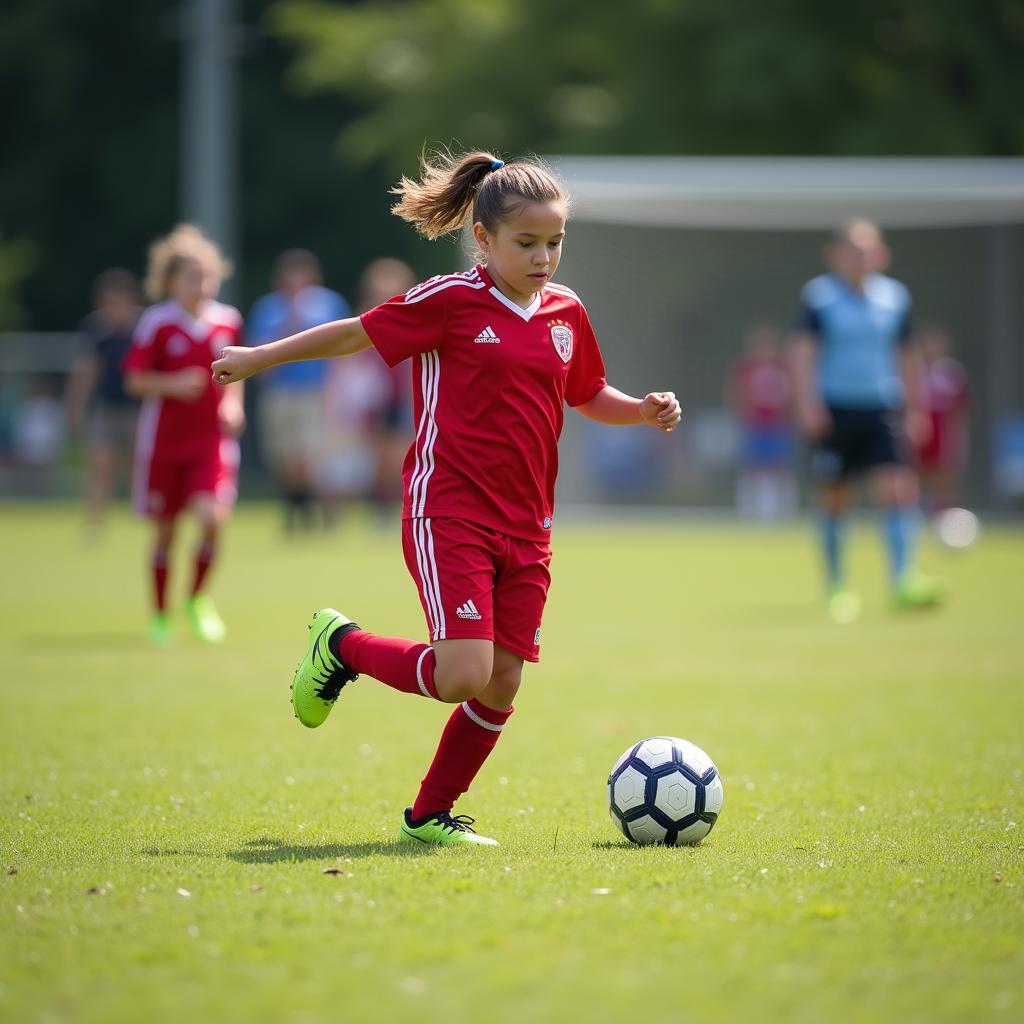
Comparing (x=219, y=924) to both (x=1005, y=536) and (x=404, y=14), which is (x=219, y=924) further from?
(x=404, y=14)

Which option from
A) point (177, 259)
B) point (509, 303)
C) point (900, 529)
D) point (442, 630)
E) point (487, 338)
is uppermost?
point (177, 259)

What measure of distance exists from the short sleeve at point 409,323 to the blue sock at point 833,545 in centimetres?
725

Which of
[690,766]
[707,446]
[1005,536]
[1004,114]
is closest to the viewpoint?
[690,766]

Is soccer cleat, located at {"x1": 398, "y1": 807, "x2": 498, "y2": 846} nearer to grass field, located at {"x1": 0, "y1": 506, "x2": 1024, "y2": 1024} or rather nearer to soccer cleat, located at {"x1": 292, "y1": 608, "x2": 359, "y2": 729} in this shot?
grass field, located at {"x1": 0, "y1": 506, "x2": 1024, "y2": 1024}

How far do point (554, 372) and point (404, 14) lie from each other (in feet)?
94.3

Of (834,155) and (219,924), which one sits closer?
(219,924)

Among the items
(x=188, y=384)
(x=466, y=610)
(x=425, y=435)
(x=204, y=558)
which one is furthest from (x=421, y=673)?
(x=204, y=558)

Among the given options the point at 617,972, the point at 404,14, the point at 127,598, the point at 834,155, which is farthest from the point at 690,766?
the point at 404,14

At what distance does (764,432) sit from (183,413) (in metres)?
12.9

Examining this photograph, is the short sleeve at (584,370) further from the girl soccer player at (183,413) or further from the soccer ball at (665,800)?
the girl soccer player at (183,413)

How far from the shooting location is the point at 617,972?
11.7 ft

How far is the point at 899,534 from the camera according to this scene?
11336mm

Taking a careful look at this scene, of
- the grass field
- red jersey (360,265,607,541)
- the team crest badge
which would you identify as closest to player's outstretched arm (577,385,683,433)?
the team crest badge

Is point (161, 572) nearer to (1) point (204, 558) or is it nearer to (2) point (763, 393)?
(1) point (204, 558)
